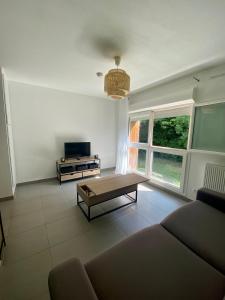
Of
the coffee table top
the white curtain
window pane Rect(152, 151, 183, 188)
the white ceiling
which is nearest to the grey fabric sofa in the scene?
the coffee table top

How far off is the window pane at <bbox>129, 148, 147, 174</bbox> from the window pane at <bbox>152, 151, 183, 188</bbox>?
1.14ft

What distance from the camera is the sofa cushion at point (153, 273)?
80 cm

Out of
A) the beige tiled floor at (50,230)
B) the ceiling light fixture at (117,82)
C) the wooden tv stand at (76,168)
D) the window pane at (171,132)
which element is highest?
the ceiling light fixture at (117,82)

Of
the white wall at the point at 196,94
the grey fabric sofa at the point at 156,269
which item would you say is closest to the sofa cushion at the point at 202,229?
the grey fabric sofa at the point at 156,269

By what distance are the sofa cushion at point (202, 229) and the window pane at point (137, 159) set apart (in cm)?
221

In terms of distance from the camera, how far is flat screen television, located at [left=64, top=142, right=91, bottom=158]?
3588mm

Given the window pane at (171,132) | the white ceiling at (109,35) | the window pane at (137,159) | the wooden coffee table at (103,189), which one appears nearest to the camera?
the white ceiling at (109,35)

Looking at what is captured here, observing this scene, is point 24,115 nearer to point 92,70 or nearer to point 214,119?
point 92,70

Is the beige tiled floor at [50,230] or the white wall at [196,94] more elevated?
the white wall at [196,94]

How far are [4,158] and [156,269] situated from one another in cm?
282

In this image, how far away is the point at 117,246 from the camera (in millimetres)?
1108

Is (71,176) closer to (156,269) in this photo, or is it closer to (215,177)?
(156,269)

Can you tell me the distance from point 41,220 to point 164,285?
1.86 m

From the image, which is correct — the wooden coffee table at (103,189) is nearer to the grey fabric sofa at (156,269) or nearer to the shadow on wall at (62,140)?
the grey fabric sofa at (156,269)
